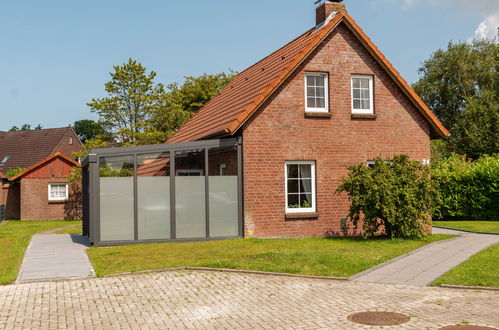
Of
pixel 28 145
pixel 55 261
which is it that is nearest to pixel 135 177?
pixel 55 261

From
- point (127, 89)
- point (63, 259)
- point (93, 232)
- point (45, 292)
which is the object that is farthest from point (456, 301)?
point (127, 89)

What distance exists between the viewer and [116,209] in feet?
50.6

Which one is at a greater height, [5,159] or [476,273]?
[5,159]

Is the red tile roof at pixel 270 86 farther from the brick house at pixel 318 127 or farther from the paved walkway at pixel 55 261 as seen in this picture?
the paved walkway at pixel 55 261

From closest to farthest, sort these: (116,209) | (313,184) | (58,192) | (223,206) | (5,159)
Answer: (116,209) < (223,206) < (313,184) < (58,192) < (5,159)

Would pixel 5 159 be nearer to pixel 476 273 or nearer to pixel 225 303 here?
pixel 225 303

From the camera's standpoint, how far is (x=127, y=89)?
115ft

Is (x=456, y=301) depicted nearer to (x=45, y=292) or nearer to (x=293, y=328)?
(x=293, y=328)

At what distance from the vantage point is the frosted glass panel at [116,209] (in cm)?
1535

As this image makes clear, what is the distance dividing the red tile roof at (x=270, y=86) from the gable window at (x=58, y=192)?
13.7m

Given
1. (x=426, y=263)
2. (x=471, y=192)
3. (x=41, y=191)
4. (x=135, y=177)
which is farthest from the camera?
(x=41, y=191)

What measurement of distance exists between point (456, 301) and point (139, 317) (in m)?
4.76

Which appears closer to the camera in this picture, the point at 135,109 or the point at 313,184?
the point at 313,184

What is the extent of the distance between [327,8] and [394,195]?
8358 mm
